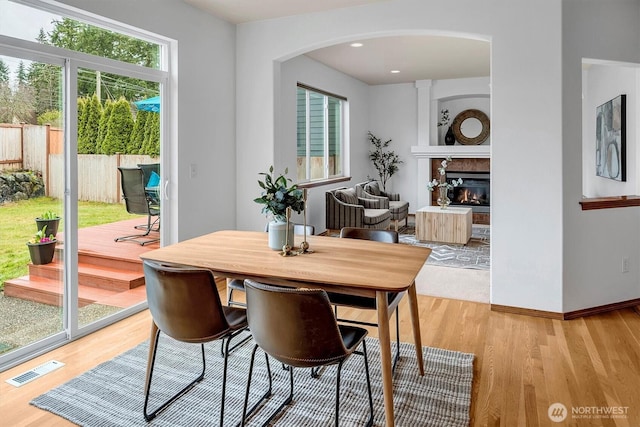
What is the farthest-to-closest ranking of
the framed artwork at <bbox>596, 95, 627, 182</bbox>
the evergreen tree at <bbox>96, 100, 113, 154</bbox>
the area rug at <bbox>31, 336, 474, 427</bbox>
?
the framed artwork at <bbox>596, 95, 627, 182</bbox>, the evergreen tree at <bbox>96, 100, 113, 154</bbox>, the area rug at <bbox>31, 336, 474, 427</bbox>

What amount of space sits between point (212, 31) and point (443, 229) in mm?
4071

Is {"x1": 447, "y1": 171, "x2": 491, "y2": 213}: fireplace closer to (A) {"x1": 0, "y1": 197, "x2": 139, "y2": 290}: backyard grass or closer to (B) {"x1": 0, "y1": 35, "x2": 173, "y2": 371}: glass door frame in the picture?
(B) {"x1": 0, "y1": 35, "x2": 173, "y2": 371}: glass door frame

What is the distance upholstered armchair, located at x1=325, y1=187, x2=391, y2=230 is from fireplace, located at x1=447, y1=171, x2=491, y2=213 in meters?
2.22

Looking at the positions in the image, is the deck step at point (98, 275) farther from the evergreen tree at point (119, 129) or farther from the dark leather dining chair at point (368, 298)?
the dark leather dining chair at point (368, 298)

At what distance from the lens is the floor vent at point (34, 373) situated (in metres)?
2.53

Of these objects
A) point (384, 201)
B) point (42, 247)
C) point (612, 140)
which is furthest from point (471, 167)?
point (42, 247)

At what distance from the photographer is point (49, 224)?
2.97 metres

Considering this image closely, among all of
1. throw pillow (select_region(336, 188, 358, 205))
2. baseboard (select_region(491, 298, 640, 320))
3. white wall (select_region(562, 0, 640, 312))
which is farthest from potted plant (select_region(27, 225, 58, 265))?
throw pillow (select_region(336, 188, 358, 205))

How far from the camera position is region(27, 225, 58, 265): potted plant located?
2895 mm

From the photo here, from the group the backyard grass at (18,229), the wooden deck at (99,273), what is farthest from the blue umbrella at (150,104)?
the backyard grass at (18,229)

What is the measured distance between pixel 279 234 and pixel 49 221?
165 centimetres

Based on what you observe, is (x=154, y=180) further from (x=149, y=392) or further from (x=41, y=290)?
(x=149, y=392)

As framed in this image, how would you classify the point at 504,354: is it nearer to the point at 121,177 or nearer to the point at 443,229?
the point at 121,177

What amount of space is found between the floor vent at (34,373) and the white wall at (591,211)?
11.8 ft
